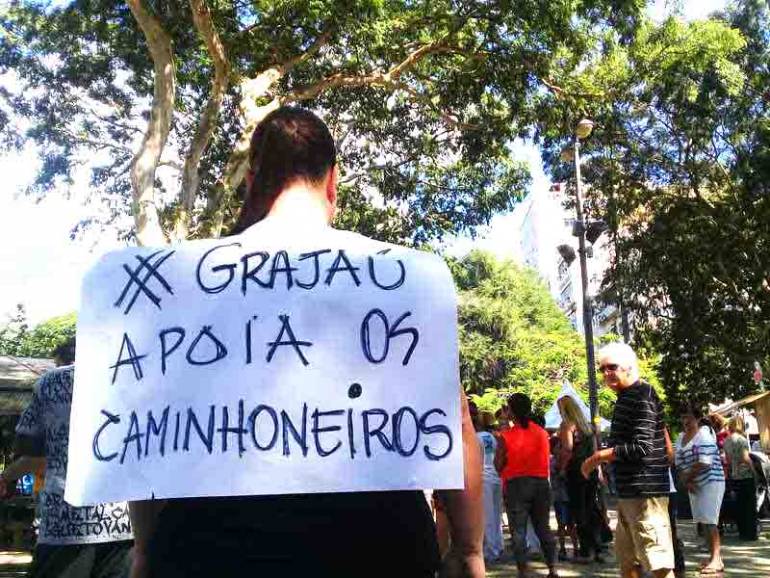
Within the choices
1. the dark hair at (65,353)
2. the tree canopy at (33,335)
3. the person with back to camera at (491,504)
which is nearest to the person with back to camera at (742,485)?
the person with back to camera at (491,504)

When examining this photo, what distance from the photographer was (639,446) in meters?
4.76

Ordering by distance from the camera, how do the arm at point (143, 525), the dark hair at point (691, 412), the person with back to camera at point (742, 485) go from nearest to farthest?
the arm at point (143, 525) → the dark hair at point (691, 412) → the person with back to camera at point (742, 485)

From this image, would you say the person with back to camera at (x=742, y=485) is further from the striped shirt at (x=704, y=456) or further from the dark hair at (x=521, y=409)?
the dark hair at (x=521, y=409)

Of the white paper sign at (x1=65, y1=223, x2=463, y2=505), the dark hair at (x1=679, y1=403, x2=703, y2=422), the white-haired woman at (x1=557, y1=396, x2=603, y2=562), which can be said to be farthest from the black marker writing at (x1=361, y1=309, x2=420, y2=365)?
the white-haired woman at (x1=557, y1=396, x2=603, y2=562)

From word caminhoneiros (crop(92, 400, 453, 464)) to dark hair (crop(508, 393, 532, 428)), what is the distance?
685cm

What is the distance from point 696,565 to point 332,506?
7.76 meters

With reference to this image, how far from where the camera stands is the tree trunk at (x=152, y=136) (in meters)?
10.5

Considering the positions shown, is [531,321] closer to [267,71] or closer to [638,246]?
[638,246]

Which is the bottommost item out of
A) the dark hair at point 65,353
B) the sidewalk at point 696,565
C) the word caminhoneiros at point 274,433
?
the sidewalk at point 696,565

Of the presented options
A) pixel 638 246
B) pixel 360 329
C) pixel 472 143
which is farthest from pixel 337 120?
pixel 360 329

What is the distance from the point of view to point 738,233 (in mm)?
19219

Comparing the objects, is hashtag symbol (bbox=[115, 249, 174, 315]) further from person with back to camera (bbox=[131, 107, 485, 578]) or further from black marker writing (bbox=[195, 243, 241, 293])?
person with back to camera (bbox=[131, 107, 485, 578])

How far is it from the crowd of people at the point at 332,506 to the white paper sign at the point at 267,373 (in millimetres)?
45

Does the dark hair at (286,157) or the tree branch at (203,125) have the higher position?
the tree branch at (203,125)
